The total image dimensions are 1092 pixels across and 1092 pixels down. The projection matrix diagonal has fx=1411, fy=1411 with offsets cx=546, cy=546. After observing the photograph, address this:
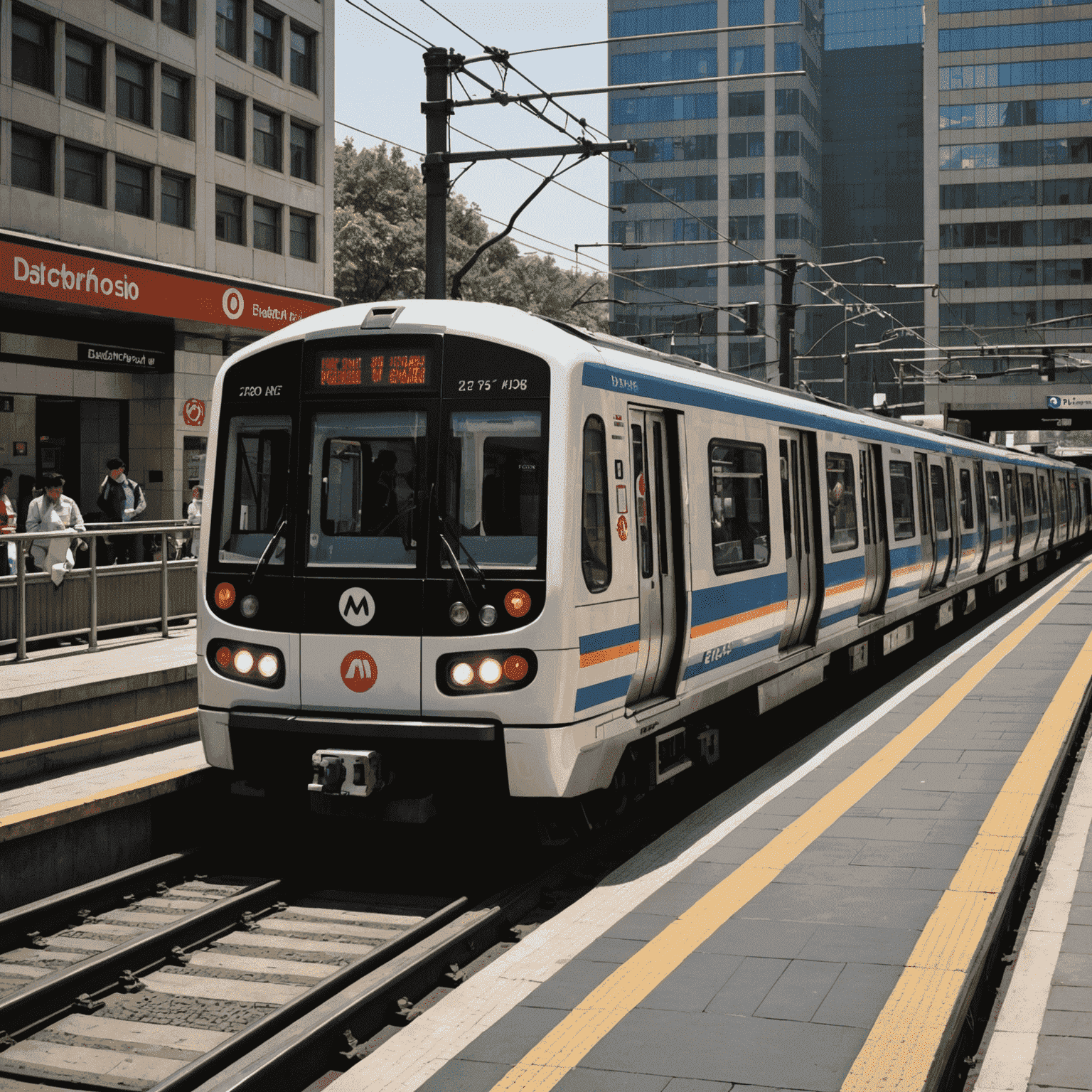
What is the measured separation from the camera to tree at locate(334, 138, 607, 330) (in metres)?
48.2

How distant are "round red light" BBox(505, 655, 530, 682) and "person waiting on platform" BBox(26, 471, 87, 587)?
214 inches

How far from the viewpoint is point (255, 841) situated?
8.60 meters

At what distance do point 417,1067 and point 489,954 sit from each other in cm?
186

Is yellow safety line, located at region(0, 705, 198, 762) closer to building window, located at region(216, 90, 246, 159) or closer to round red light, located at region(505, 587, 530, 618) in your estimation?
round red light, located at region(505, 587, 530, 618)

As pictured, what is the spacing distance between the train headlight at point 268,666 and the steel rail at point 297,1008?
151 cm

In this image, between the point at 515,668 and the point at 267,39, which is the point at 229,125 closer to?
the point at 267,39

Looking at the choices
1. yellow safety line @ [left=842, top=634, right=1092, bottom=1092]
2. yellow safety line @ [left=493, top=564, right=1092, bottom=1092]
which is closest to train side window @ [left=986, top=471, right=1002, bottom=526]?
yellow safety line @ [left=493, top=564, right=1092, bottom=1092]

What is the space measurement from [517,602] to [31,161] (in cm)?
1968

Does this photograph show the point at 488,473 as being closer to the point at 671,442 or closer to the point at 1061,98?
the point at 671,442

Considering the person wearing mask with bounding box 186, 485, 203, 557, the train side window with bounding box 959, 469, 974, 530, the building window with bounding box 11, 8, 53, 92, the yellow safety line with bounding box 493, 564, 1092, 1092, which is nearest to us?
the yellow safety line with bounding box 493, 564, 1092, 1092

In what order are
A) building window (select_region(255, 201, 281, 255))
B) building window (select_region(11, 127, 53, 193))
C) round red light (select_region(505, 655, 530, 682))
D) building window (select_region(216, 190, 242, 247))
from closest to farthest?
round red light (select_region(505, 655, 530, 682))
building window (select_region(11, 127, 53, 193))
building window (select_region(216, 190, 242, 247))
building window (select_region(255, 201, 281, 255))

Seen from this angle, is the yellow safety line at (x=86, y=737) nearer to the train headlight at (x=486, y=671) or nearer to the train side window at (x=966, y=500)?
the train headlight at (x=486, y=671)

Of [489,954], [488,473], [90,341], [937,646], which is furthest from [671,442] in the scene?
[90,341]

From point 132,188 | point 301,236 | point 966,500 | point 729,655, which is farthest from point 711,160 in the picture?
point 729,655
